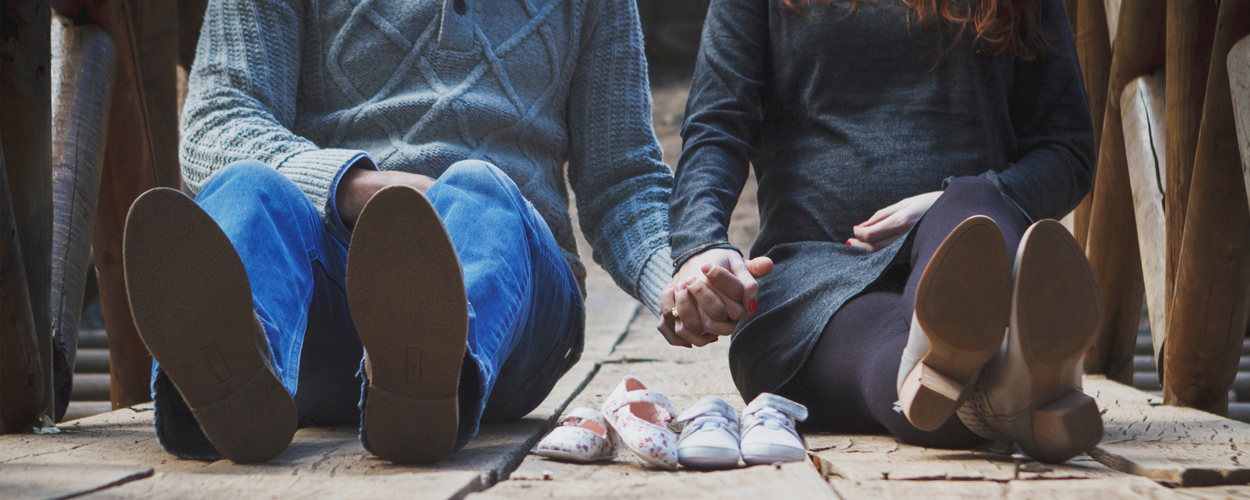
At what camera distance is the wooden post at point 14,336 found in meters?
1.16

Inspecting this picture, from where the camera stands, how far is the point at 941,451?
1005 mm

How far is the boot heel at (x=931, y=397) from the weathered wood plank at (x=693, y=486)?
11cm

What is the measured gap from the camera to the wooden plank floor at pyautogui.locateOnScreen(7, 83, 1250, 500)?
0.77 metres

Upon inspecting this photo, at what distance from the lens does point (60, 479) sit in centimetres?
84

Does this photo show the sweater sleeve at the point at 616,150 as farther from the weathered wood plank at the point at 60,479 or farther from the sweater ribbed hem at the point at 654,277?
the weathered wood plank at the point at 60,479

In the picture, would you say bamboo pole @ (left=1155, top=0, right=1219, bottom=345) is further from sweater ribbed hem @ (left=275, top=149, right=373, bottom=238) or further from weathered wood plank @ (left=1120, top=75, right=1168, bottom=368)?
sweater ribbed hem @ (left=275, top=149, right=373, bottom=238)

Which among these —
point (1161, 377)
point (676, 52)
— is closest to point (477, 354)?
point (1161, 377)

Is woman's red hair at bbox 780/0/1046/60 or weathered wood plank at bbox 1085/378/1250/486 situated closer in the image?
weathered wood plank at bbox 1085/378/1250/486

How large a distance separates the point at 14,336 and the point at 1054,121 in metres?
1.46

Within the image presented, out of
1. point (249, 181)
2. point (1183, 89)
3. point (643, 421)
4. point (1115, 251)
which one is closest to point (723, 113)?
point (643, 421)

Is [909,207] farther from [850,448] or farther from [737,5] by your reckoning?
[737,5]

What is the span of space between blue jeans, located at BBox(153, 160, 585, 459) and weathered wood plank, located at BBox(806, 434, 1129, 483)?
37cm

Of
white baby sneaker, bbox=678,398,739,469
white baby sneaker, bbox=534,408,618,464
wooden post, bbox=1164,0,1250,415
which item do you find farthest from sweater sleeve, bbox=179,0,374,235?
wooden post, bbox=1164,0,1250,415

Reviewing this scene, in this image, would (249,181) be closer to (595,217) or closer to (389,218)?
(389,218)
